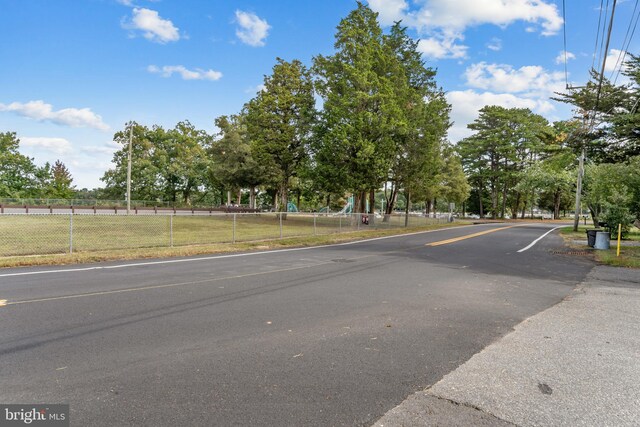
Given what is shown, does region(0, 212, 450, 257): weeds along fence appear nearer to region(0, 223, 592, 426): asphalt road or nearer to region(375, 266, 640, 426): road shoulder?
region(0, 223, 592, 426): asphalt road

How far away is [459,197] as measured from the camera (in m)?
54.9

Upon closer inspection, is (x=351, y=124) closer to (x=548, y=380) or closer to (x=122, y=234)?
(x=122, y=234)

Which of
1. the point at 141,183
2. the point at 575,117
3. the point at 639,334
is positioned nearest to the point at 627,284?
the point at 639,334

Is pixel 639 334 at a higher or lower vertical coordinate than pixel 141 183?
lower

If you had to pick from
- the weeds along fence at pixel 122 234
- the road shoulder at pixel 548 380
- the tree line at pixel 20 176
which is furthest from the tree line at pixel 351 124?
the tree line at pixel 20 176

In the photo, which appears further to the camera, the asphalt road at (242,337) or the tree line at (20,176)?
the tree line at (20,176)

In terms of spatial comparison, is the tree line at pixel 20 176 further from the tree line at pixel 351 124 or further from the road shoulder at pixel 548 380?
the road shoulder at pixel 548 380

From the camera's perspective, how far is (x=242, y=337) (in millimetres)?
4570

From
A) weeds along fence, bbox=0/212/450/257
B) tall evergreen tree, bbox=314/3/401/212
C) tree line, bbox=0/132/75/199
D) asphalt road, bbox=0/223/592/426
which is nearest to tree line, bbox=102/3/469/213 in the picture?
tall evergreen tree, bbox=314/3/401/212

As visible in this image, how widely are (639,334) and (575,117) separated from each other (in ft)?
47.7

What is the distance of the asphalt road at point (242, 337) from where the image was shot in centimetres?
303

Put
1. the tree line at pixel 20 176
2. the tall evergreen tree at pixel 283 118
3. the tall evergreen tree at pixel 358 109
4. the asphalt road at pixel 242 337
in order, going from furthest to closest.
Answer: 1. the tree line at pixel 20 176
2. the tall evergreen tree at pixel 283 118
3. the tall evergreen tree at pixel 358 109
4. the asphalt road at pixel 242 337

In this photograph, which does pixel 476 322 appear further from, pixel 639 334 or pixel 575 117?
pixel 575 117

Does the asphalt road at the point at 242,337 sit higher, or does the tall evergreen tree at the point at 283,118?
the tall evergreen tree at the point at 283,118
